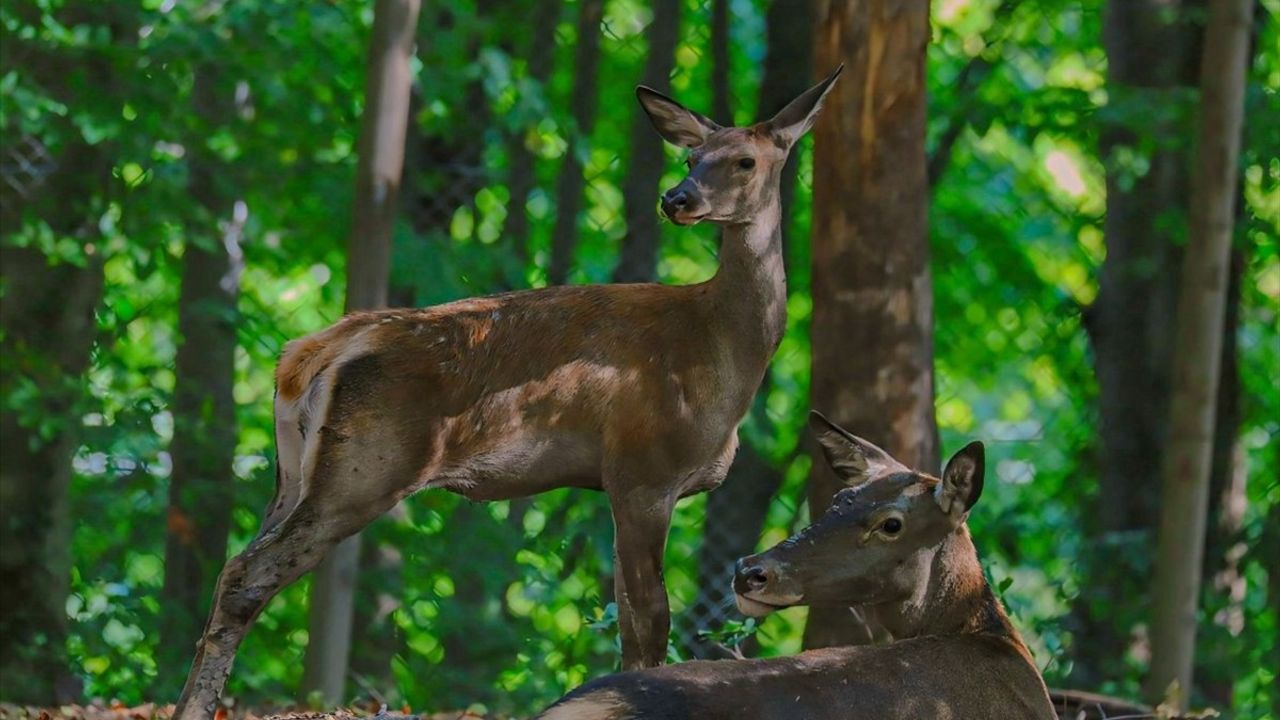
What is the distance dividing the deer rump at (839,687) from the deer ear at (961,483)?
36cm

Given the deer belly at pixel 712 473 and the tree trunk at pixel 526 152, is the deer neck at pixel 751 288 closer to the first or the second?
the deer belly at pixel 712 473

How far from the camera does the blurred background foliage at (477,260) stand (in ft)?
32.8

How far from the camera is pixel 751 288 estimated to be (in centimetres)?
576

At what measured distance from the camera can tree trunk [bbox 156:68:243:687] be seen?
10406 millimetres

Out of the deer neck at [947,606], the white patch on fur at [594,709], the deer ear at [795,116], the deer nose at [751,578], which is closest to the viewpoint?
the white patch on fur at [594,709]

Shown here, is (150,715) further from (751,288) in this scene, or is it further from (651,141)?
(651,141)

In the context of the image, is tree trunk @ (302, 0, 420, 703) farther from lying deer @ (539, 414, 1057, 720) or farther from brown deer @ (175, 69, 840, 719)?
lying deer @ (539, 414, 1057, 720)

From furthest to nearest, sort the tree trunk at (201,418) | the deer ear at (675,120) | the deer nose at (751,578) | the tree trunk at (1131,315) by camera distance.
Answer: the tree trunk at (1131,315)
the tree trunk at (201,418)
the deer ear at (675,120)
the deer nose at (751,578)

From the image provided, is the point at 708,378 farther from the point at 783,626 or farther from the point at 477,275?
the point at 783,626

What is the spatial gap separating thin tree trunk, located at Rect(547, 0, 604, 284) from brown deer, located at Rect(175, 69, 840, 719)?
4.96m

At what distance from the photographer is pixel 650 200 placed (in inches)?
428

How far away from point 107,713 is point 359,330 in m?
2.12

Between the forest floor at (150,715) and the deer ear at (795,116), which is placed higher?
the deer ear at (795,116)

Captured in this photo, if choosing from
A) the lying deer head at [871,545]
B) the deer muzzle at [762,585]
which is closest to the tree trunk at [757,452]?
the lying deer head at [871,545]
